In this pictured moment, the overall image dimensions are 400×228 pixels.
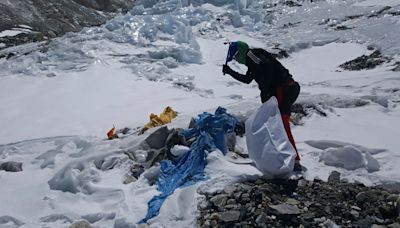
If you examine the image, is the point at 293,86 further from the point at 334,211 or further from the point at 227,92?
the point at 227,92

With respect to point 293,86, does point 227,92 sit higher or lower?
lower

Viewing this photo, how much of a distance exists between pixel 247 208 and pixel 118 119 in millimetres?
3870

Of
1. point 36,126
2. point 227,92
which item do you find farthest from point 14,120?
point 227,92

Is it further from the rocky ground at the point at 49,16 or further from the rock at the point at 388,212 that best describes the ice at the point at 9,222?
the rocky ground at the point at 49,16

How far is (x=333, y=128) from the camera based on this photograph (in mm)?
5223

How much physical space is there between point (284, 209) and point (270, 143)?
2.30 feet

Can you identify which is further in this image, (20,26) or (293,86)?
(20,26)

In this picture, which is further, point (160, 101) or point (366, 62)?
point (366, 62)

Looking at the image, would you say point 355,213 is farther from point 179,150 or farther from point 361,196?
point 179,150

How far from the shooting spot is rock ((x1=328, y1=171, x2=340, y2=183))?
3.74m

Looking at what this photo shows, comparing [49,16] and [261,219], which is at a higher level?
[261,219]

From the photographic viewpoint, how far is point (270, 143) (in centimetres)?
379

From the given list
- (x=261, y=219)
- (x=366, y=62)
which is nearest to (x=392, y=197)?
(x=261, y=219)

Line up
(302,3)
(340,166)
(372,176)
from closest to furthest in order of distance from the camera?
(372,176) → (340,166) → (302,3)
